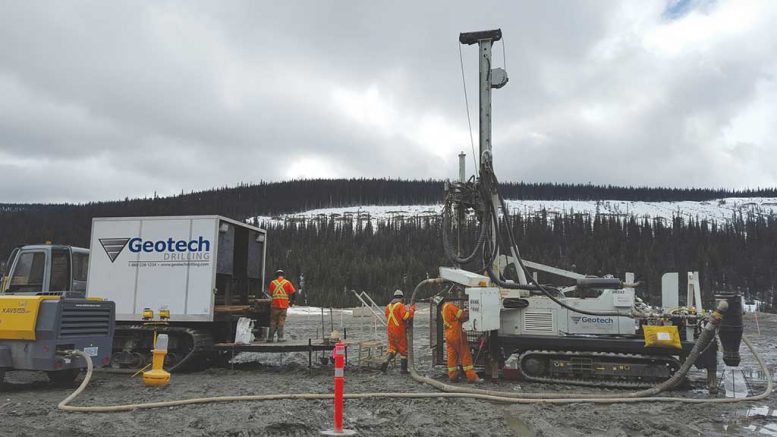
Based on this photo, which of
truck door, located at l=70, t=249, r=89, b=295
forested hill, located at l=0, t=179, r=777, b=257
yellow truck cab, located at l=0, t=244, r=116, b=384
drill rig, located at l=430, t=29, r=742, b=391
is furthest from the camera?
forested hill, located at l=0, t=179, r=777, b=257

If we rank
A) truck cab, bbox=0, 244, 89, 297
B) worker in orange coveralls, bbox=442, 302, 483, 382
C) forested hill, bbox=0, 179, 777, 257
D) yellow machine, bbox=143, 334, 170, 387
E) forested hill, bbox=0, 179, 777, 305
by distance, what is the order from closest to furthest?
1. yellow machine, bbox=143, 334, 170, 387
2. worker in orange coveralls, bbox=442, 302, 483, 382
3. truck cab, bbox=0, 244, 89, 297
4. forested hill, bbox=0, 179, 777, 305
5. forested hill, bbox=0, 179, 777, 257

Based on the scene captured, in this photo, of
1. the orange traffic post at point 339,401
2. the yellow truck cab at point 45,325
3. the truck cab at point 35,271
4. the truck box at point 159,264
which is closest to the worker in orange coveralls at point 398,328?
the truck box at point 159,264

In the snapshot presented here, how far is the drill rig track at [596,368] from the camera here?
11062mm

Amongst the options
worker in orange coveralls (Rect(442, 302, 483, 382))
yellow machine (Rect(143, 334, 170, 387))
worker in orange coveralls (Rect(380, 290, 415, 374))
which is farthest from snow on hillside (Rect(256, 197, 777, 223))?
worker in orange coveralls (Rect(442, 302, 483, 382))

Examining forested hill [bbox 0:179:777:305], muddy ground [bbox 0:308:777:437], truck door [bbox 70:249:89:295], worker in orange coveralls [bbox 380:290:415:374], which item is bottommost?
muddy ground [bbox 0:308:777:437]

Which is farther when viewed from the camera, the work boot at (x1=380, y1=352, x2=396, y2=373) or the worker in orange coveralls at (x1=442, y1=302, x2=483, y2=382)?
the work boot at (x1=380, y1=352, x2=396, y2=373)

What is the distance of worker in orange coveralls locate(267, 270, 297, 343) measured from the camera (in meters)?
14.6

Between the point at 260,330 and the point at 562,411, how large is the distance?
27.9 feet

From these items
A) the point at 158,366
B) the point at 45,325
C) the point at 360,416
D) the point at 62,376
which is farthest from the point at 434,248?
the point at 360,416

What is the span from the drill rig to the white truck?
508 centimetres

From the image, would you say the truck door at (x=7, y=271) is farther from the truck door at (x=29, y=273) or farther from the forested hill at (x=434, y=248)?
the forested hill at (x=434, y=248)

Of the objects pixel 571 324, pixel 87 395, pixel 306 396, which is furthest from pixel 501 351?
pixel 87 395

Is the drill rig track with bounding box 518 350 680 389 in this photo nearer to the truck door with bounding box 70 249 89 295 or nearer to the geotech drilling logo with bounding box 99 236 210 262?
the geotech drilling logo with bounding box 99 236 210 262

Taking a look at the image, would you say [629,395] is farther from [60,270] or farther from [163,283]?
[60,270]
